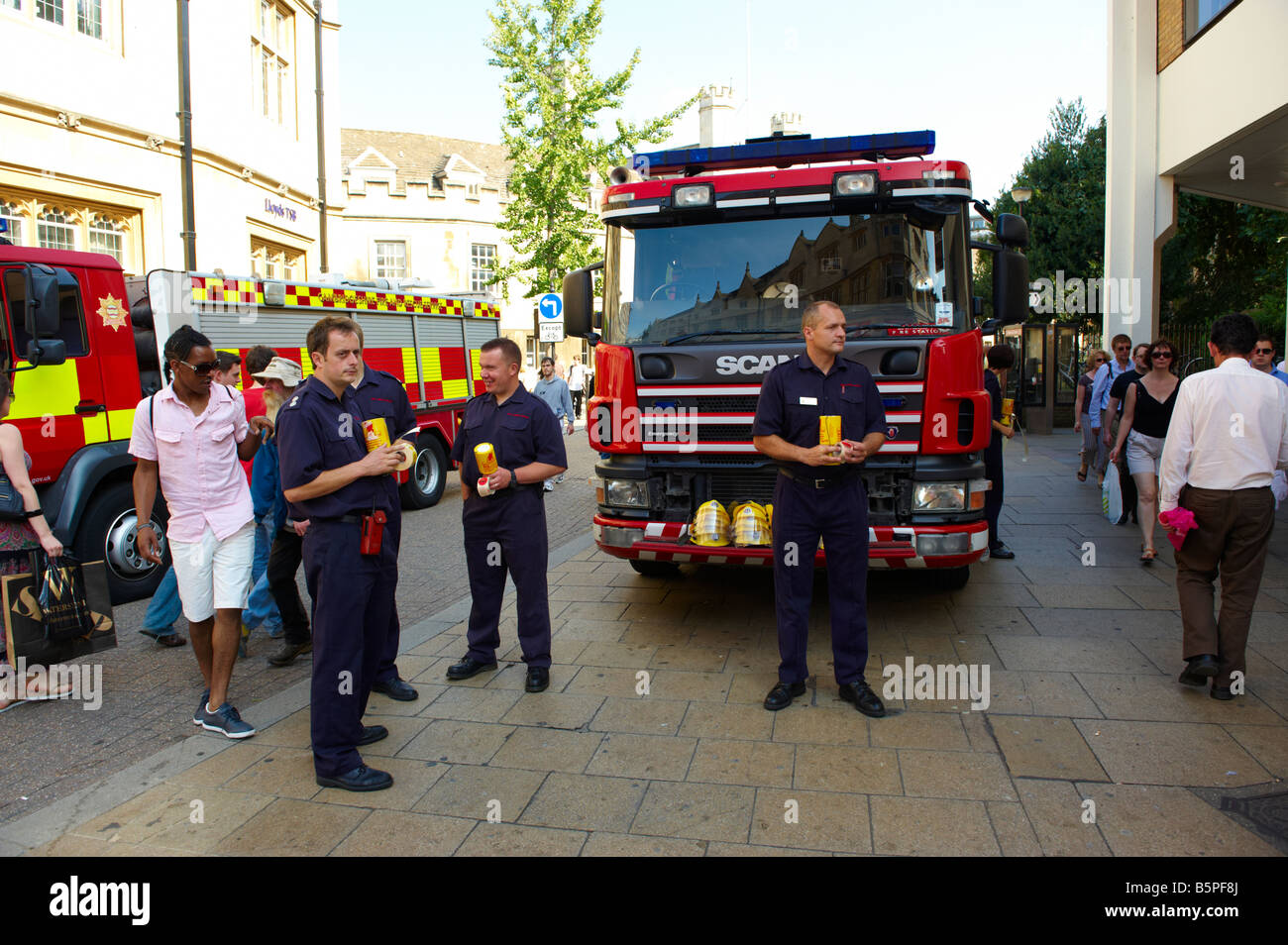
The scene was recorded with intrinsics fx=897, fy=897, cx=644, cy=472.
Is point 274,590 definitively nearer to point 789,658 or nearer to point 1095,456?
point 789,658

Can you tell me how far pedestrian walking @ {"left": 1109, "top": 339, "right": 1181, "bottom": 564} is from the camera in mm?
7094

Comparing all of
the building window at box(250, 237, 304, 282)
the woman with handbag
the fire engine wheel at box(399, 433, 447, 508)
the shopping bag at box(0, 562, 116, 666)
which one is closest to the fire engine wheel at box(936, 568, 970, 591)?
the shopping bag at box(0, 562, 116, 666)

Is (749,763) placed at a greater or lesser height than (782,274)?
lesser

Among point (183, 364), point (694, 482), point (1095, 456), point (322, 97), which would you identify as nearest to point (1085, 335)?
point (1095, 456)

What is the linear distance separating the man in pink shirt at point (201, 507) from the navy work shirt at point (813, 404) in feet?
8.48

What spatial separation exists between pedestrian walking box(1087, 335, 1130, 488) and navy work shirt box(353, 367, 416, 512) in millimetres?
7576

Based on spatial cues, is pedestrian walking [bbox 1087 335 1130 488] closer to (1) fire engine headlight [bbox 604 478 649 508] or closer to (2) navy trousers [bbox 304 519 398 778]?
(1) fire engine headlight [bbox 604 478 649 508]

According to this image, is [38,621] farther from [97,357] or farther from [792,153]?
[792,153]

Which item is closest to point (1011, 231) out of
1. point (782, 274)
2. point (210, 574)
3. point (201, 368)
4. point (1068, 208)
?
point (782, 274)

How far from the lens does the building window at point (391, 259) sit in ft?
114

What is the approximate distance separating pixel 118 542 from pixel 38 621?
222cm

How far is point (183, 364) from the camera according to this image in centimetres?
423

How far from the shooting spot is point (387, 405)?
13.3ft
